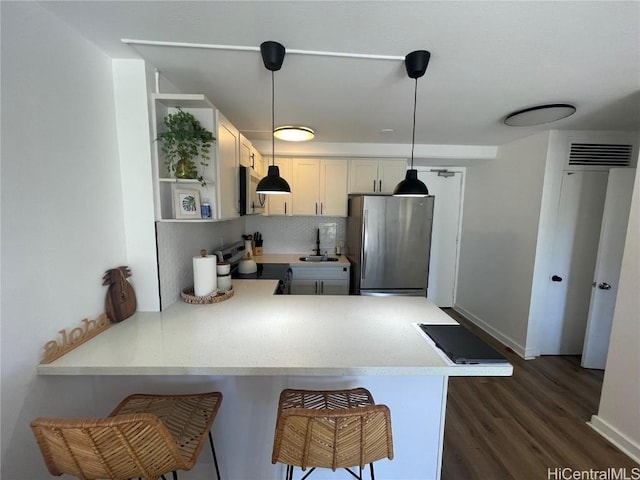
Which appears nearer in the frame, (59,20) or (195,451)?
(195,451)

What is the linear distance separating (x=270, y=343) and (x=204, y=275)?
808mm

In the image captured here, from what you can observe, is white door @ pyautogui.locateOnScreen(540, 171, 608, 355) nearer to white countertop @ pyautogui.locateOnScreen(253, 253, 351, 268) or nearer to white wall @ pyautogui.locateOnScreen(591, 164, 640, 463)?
white wall @ pyautogui.locateOnScreen(591, 164, 640, 463)

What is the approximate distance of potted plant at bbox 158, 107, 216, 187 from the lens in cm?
149

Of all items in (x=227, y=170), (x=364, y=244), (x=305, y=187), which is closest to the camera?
(x=227, y=170)

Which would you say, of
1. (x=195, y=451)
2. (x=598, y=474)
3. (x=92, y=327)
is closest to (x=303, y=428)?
(x=195, y=451)

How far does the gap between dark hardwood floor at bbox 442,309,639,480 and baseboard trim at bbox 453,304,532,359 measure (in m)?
0.25

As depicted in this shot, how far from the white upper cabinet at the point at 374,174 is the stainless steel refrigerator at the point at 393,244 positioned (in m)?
0.51

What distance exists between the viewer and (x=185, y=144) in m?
1.55

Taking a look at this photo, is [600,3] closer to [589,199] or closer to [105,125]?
[105,125]

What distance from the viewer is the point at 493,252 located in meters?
3.36

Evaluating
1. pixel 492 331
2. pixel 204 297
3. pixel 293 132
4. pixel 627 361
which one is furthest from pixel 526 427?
pixel 293 132

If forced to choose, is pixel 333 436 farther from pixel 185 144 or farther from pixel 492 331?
pixel 492 331

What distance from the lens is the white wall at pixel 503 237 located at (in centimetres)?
279

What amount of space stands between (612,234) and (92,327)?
4.05 m
